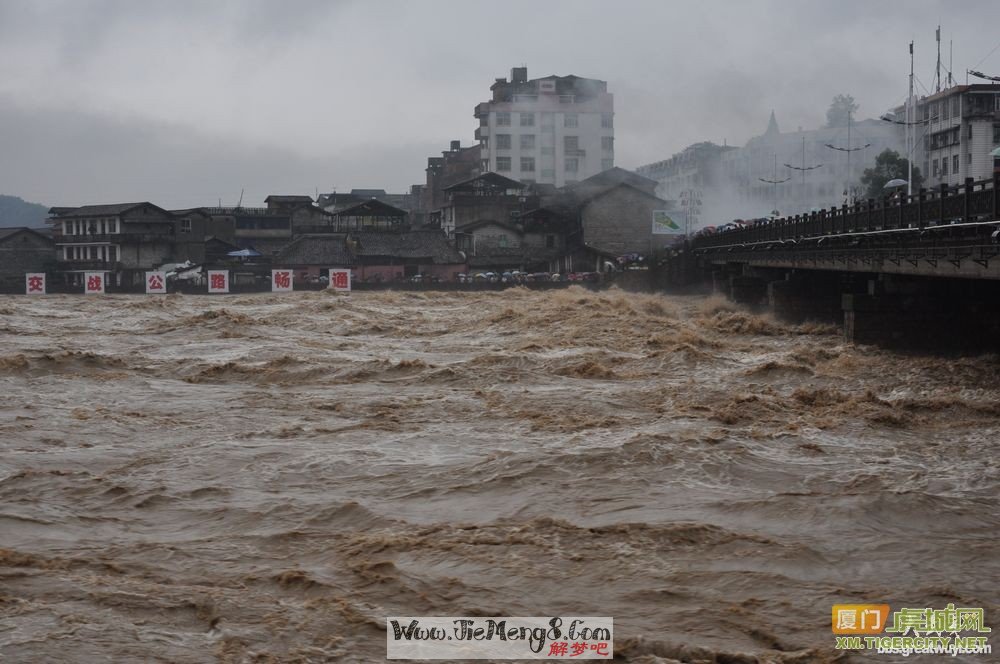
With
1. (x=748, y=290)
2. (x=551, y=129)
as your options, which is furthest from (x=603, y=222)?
(x=748, y=290)

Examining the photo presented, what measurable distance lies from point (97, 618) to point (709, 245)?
5065 cm

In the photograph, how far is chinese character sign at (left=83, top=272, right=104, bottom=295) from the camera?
6191 centimetres

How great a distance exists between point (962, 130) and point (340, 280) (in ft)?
111

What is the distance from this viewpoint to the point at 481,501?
12.1m

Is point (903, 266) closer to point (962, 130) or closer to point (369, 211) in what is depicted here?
point (962, 130)

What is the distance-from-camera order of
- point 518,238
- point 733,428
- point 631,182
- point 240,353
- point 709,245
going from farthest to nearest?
point 631,182 → point 518,238 → point 709,245 → point 240,353 → point 733,428

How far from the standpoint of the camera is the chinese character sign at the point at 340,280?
6356 centimetres

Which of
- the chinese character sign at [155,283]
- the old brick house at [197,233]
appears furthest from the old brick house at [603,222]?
the chinese character sign at [155,283]

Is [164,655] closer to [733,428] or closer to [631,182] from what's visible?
[733,428]

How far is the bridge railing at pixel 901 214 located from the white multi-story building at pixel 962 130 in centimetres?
1648

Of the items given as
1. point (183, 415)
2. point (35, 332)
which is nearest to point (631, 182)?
point (35, 332)

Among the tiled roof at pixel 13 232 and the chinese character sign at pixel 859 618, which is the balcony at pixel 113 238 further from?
the chinese character sign at pixel 859 618

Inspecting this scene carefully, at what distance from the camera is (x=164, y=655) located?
776 cm

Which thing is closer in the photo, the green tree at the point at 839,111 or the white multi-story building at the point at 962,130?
the white multi-story building at the point at 962,130
